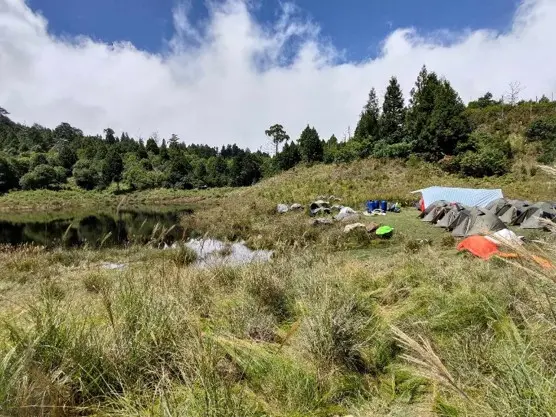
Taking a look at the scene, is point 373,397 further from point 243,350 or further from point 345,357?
point 243,350

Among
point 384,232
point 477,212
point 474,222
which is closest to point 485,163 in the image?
point 477,212

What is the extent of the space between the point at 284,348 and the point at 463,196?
60.6 ft

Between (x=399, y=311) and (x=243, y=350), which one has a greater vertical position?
(x=243, y=350)

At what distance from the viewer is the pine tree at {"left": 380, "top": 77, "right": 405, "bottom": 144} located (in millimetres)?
38625

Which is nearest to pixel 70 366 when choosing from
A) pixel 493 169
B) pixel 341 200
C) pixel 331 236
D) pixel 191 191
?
pixel 331 236

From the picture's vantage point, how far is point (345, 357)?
2551 millimetres

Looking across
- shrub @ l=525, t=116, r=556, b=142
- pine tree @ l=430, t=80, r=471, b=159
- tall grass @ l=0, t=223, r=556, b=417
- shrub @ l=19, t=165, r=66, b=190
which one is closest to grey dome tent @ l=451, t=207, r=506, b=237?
tall grass @ l=0, t=223, r=556, b=417

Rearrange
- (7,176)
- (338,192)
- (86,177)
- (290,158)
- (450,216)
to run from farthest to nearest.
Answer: (86,177) < (7,176) < (290,158) < (338,192) < (450,216)

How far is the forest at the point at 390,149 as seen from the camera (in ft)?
98.4

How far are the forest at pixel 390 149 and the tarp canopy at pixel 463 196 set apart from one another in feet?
18.2

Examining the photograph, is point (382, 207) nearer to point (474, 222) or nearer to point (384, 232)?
point (384, 232)

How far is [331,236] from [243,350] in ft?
35.8

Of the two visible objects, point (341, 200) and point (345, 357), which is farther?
point (341, 200)

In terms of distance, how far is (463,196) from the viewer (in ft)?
60.2
